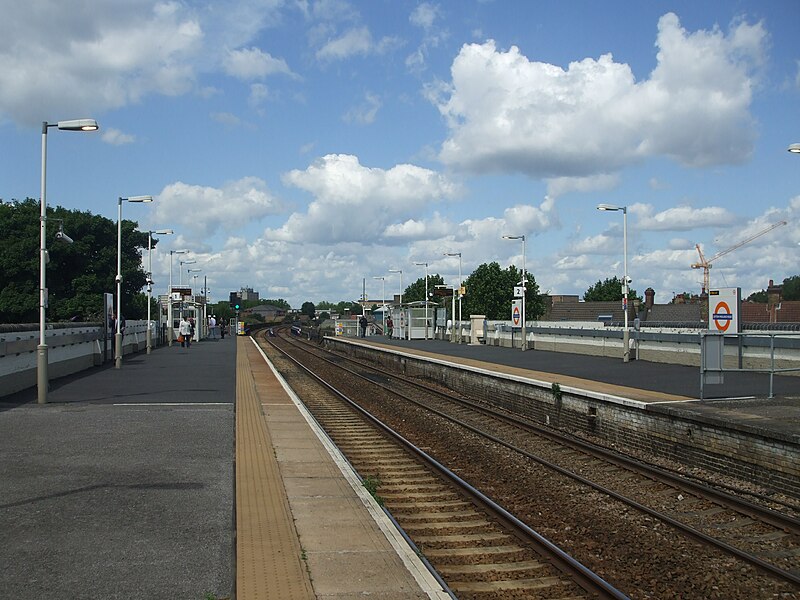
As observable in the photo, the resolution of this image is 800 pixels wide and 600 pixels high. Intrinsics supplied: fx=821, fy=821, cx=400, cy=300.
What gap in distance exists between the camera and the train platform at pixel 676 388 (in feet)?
40.6

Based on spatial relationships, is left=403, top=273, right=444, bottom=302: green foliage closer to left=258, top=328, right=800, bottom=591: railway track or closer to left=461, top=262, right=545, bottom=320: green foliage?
left=461, top=262, right=545, bottom=320: green foliage

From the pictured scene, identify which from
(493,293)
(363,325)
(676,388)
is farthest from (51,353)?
(493,293)

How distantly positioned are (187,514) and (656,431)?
28.5 ft

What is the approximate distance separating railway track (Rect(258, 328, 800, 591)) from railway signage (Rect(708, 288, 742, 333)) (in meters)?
7.61

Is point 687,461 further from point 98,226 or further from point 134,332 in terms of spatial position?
point 98,226

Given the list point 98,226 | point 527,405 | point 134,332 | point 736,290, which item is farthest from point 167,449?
point 98,226

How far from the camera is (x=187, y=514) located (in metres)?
7.84

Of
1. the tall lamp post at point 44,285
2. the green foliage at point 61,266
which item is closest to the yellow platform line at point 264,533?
the tall lamp post at point 44,285

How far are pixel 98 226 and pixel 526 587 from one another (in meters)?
66.5

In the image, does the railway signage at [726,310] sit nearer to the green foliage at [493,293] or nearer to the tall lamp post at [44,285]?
the tall lamp post at [44,285]

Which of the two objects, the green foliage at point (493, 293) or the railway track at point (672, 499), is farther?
the green foliage at point (493, 293)

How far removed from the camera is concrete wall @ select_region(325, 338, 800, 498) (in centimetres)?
1085

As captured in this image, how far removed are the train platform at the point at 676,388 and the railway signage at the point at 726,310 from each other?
1367 millimetres

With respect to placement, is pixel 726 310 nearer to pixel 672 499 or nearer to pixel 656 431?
pixel 656 431
